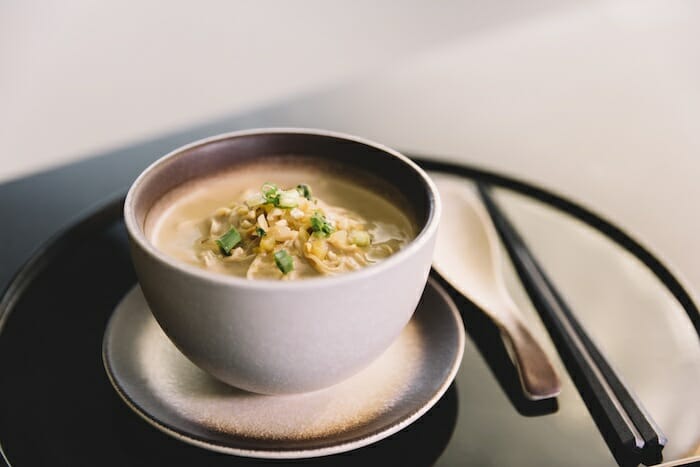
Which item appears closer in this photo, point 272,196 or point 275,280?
point 275,280

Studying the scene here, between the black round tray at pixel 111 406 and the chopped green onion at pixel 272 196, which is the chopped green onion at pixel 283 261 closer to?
the chopped green onion at pixel 272 196

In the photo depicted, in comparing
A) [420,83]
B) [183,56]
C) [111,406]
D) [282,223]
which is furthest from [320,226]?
[183,56]

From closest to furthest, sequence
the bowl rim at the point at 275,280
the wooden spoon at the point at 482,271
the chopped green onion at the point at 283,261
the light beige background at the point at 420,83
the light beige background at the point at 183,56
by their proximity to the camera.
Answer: the bowl rim at the point at 275,280 < the chopped green onion at the point at 283,261 < the wooden spoon at the point at 482,271 < the light beige background at the point at 420,83 < the light beige background at the point at 183,56

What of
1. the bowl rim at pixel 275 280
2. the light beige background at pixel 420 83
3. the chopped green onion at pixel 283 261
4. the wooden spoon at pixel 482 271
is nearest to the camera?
the bowl rim at pixel 275 280

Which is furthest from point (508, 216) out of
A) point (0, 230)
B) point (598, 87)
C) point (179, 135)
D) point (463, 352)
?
point (598, 87)

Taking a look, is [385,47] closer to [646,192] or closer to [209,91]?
[209,91]

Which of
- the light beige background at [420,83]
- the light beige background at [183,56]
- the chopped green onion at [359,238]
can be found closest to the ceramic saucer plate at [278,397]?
the chopped green onion at [359,238]

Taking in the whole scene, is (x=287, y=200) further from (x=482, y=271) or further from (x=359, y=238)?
(x=482, y=271)

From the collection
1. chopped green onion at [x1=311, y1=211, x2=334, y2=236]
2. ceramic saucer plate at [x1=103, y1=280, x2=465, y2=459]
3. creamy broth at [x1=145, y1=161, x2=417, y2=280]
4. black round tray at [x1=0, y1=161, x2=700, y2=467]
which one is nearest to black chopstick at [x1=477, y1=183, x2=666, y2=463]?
black round tray at [x1=0, y1=161, x2=700, y2=467]
